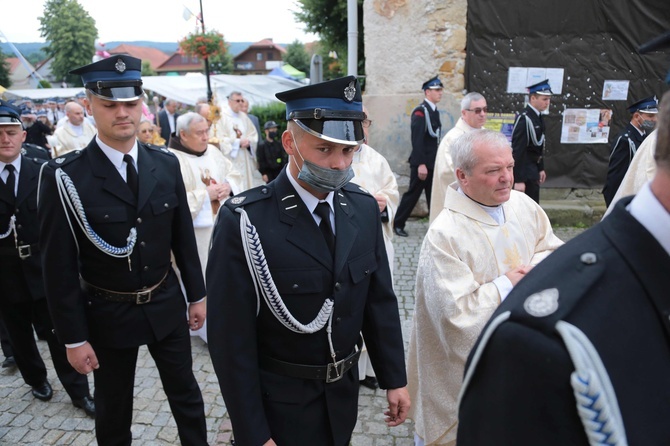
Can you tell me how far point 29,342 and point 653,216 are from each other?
13.9ft

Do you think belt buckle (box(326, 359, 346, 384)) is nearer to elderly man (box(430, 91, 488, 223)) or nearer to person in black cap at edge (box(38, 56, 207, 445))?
person in black cap at edge (box(38, 56, 207, 445))

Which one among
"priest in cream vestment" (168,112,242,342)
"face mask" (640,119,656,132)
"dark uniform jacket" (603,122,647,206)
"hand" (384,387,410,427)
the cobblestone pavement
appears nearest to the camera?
"hand" (384,387,410,427)

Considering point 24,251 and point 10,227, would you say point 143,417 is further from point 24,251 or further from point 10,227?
point 10,227

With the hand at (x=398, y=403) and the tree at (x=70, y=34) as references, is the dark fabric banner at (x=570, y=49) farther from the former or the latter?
the tree at (x=70, y=34)

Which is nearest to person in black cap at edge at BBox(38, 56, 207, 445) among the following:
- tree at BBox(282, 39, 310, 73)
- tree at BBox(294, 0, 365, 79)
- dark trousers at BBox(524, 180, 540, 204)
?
dark trousers at BBox(524, 180, 540, 204)

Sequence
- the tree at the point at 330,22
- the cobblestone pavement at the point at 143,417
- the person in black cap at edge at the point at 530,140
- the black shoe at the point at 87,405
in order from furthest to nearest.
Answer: the tree at the point at 330,22 < the person in black cap at edge at the point at 530,140 < the black shoe at the point at 87,405 < the cobblestone pavement at the point at 143,417

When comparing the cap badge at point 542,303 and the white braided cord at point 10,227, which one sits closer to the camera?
the cap badge at point 542,303

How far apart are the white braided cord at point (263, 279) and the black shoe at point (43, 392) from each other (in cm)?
289

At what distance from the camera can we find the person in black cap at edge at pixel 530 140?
6.34 meters

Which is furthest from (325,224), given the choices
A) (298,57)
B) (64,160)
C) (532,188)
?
(298,57)

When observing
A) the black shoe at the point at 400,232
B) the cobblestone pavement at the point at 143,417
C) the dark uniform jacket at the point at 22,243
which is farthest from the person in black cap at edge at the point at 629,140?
the dark uniform jacket at the point at 22,243

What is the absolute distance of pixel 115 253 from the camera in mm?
2605

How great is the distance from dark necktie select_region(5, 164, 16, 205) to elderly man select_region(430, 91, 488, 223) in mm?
3906

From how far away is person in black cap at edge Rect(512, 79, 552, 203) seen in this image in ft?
20.8
